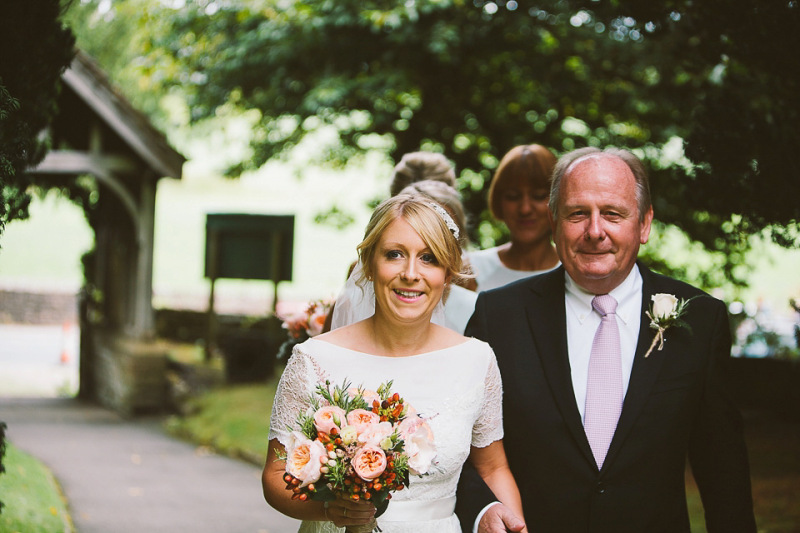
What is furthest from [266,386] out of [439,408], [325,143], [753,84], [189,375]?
[439,408]

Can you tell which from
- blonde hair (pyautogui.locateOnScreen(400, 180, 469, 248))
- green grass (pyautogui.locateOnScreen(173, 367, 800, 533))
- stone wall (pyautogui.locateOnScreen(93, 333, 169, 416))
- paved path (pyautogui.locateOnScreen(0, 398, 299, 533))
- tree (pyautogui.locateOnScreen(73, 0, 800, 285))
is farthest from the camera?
stone wall (pyautogui.locateOnScreen(93, 333, 169, 416))

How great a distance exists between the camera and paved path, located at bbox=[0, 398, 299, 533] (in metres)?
6.77

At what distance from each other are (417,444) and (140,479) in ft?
21.2

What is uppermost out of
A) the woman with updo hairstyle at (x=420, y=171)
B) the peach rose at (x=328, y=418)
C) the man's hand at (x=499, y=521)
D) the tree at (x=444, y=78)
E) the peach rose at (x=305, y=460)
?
the tree at (x=444, y=78)

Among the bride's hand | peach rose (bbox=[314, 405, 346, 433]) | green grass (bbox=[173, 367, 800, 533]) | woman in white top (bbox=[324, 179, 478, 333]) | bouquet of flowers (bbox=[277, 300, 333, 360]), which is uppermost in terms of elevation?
woman in white top (bbox=[324, 179, 478, 333])

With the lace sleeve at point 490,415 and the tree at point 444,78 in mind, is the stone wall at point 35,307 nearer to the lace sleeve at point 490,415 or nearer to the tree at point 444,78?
the tree at point 444,78

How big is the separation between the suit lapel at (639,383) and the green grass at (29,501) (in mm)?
3756

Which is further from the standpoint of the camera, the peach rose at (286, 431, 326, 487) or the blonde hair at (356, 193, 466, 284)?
the blonde hair at (356, 193, 466, 284)

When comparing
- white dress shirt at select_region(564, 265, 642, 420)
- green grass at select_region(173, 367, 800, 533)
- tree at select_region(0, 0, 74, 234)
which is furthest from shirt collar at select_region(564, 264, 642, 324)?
green grass at select_region(173, 367, 800, 533)

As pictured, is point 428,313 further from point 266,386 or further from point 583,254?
point 266,386

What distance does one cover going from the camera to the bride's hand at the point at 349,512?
2.43 m

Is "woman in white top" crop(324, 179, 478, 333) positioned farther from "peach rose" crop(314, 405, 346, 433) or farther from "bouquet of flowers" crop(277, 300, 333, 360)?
"peach rose" crop(314, 405, 346, 433)

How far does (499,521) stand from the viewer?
2789mm

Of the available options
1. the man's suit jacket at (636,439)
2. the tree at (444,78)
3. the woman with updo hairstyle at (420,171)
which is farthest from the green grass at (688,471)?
the man's suit jacket at (636,439)
